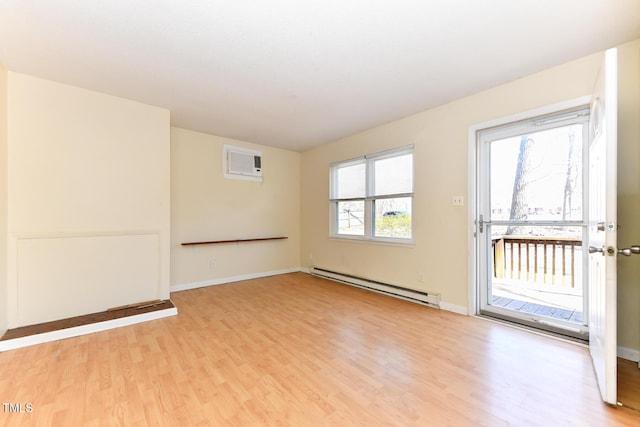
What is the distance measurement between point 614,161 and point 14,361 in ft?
14.2

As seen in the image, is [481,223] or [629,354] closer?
[629,354]

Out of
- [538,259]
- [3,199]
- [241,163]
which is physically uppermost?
[241,163]

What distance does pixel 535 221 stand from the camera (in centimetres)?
261

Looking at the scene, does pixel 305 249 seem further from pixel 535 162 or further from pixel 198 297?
pixel 535 162

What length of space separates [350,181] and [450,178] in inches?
70.2

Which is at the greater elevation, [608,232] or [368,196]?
[368,196]

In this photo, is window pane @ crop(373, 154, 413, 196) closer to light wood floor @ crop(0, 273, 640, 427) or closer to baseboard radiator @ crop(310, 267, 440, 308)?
baseboard radiator @ crop(310, 267, 440, 308)

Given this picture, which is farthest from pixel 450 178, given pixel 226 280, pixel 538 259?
pixel 226 280

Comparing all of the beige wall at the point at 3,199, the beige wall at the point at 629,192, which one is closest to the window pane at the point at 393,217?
the beige wall at the point at 629,192

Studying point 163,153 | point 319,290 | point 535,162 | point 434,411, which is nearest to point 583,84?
point 535,162

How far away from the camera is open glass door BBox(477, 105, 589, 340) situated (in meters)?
2.40

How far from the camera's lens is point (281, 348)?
2.25 meters

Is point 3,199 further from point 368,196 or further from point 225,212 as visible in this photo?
point 368,196

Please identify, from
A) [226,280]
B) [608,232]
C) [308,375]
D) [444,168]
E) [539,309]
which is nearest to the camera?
[608,232]
